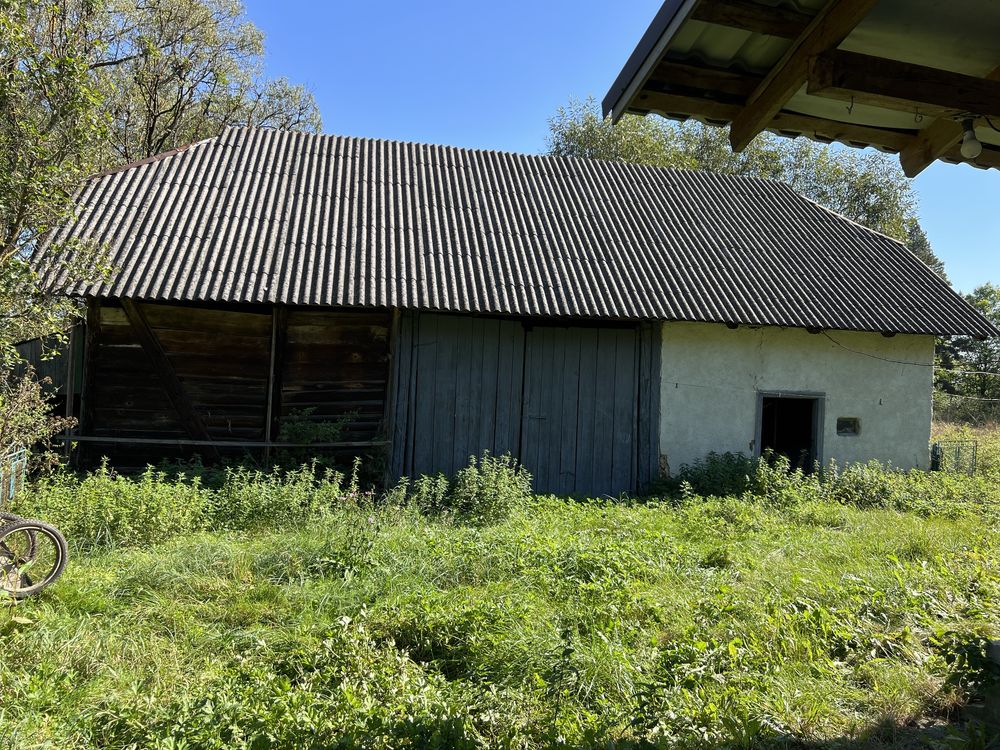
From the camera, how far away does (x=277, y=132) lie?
1212cm

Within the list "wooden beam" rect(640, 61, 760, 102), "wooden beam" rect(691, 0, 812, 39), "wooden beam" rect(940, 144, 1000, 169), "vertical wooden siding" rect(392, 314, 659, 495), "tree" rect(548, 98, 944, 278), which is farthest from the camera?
"tree" rect(548, 98, 944, 278)

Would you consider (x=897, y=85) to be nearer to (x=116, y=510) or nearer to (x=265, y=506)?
(x=265, y=506)

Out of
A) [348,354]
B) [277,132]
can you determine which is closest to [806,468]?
[348,354]

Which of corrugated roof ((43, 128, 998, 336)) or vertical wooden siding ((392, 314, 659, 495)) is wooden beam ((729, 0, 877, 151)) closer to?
corrugated roof ((43, 128, 998, 336))

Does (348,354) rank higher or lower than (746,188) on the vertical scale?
lower

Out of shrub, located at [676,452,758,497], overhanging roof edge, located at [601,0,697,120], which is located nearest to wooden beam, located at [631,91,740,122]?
overhanging roof edge, located at [601,0,697,120]

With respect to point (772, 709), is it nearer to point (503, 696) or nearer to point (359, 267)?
point (503, 696)

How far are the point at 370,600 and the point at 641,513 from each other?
3977 mm

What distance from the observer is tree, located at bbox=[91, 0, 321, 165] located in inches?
687

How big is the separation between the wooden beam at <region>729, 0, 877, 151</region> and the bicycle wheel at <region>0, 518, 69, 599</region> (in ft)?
16.7

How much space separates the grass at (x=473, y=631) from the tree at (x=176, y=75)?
1512 centimetres

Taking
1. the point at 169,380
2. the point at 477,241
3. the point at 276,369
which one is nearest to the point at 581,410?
the point at 477,241

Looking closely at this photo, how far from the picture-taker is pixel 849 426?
10.9 m

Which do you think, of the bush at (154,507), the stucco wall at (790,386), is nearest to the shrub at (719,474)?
the stucco wall at (790,386)
